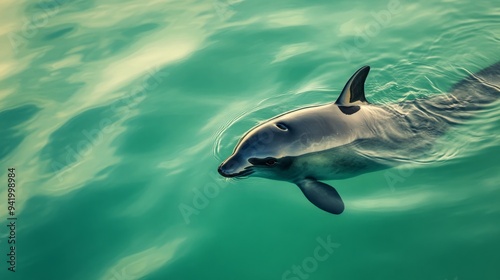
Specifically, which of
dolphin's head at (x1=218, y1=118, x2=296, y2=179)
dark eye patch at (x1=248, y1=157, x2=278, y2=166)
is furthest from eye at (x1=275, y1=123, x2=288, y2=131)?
dark eye patch at (x1=248, y1=157, x2=278, y2=166)

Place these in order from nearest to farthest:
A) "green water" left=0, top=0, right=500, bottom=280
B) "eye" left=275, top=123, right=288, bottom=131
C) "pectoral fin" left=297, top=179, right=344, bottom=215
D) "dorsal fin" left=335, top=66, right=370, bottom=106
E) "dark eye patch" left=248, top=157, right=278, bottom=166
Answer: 1. "pectoral fin" left=297, top=179, right=344, bottom=215
2. "green water" left=0, top=0, right=500, bottom=280
3. "dark eye patch" left=248, top=157, right=278, bottom=166
4. "eye" left=275, top=123, right=288, bottom=131
5. "dorsal fin" left=335, top=66, right=370, bottom=106

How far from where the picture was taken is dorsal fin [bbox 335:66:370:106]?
251 inches

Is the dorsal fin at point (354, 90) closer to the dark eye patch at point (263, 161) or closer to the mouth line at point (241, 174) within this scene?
the dark eye patch at point (263, 161)

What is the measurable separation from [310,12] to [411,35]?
2.30m

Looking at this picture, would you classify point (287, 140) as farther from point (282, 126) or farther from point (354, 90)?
point (354, 90)

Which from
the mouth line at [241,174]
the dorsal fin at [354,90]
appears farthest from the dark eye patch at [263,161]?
the dorsal fin at [354,90]

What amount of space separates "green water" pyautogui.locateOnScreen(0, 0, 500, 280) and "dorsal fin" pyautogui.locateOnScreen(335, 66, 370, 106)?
3.32 ft

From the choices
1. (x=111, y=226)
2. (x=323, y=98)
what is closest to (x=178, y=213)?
(x=111, y=226)

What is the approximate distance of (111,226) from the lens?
6.62m

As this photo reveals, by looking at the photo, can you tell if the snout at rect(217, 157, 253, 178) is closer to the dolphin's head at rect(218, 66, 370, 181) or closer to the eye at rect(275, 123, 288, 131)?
the dolphin's head at rect(218, 66, 370, 181)

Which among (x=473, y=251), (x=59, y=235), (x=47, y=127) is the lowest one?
(x=473, y=251)

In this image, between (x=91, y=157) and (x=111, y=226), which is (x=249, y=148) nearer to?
(x=111, y=226)

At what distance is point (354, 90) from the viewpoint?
21.3ft

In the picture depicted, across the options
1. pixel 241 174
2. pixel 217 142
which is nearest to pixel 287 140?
pixel 241 174
